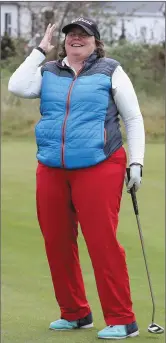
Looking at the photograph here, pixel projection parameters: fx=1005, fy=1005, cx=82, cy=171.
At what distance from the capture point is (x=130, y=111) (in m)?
4.34

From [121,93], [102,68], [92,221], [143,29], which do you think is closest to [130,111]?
[121,93]

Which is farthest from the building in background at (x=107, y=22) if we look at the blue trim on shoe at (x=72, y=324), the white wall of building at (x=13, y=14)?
the blue trim on shoe at (x=72, y=324)

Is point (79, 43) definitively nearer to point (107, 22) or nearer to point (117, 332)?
point (117, 332)

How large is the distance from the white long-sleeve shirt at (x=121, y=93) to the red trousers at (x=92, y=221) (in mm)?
71

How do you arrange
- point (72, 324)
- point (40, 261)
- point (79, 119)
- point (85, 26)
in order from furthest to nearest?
1. point (40, 261)
2. point (72, 324)
3. point (85, 26)
4. point (79, 119)

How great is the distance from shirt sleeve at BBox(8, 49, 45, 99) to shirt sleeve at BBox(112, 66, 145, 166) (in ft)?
1.13

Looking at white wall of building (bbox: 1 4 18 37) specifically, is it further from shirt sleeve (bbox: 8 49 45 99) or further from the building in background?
shirt sleeve (bbox: 8 49 45 99)

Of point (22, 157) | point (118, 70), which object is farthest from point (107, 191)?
point (22, 157)

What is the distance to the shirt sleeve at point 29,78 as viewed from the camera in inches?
172

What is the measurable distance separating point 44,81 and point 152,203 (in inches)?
266

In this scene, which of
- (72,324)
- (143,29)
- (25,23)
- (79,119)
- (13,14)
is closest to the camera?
(79,119)

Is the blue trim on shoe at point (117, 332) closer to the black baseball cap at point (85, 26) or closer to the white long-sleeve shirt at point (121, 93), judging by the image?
the white long-sleeve shirt at point (121, 93)

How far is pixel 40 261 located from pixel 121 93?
157 inches

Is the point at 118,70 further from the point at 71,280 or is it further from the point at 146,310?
the point at 146,310
